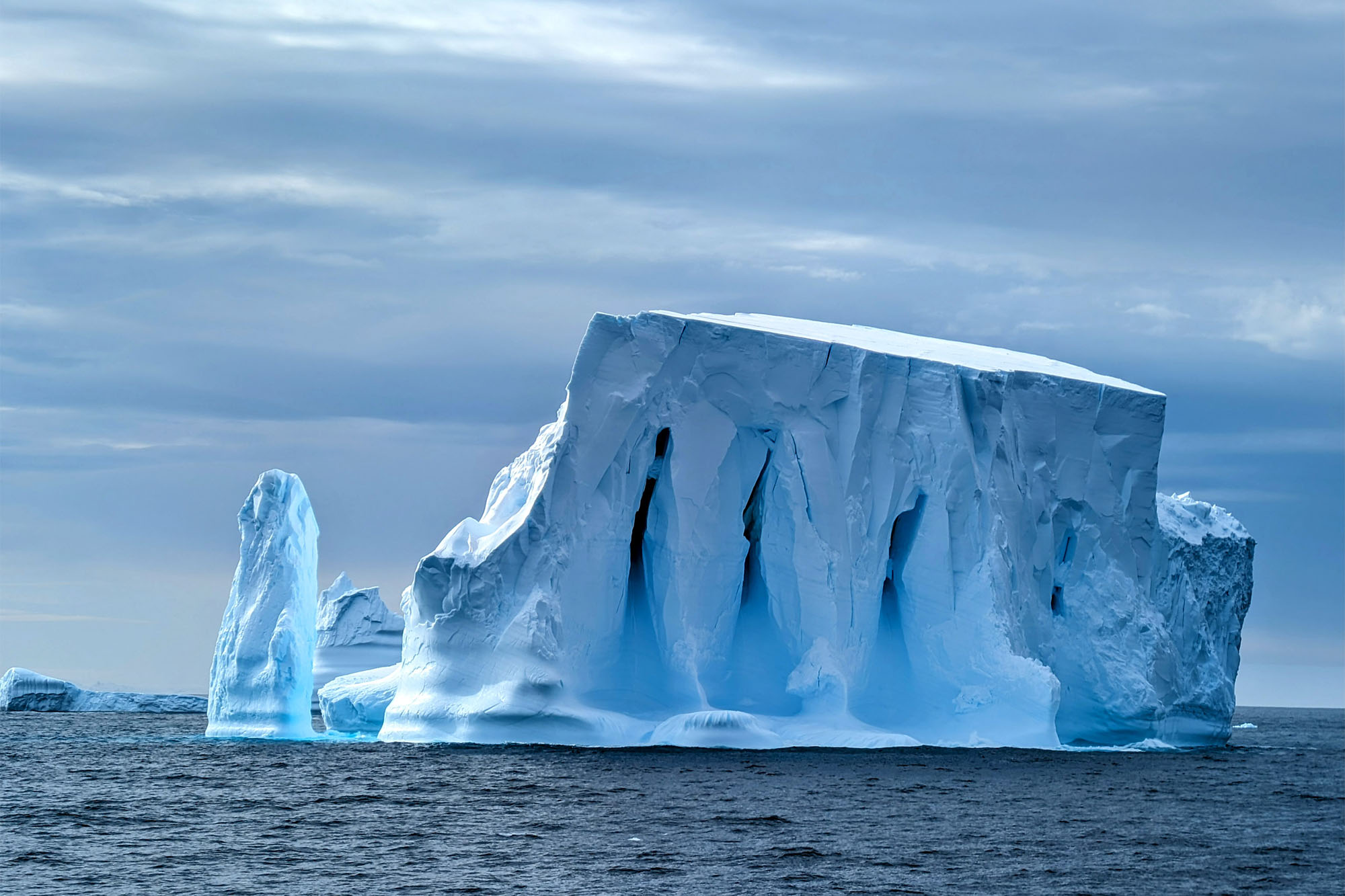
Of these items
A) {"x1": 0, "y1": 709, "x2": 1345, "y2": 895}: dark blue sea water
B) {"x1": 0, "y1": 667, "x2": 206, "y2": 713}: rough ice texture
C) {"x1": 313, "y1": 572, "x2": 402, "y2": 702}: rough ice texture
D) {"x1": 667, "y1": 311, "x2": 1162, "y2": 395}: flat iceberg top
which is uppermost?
{"x1": 667, "y1": 311, "x2": 1162, "y2": 395}: flat iceberg top

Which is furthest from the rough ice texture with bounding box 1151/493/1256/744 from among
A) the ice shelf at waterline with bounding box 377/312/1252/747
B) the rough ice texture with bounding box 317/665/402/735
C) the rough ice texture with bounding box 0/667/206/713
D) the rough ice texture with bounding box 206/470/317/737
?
the rough ice texture with bounding box 0/667/206/713

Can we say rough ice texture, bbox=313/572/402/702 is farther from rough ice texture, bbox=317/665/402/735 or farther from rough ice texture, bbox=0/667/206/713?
rough ice texture, bbox=0/667/206/713

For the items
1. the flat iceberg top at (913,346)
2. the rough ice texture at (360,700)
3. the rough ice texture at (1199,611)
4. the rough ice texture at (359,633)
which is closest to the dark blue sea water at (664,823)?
the rough ice texture at (360,700)

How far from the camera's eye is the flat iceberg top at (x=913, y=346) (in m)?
24.6

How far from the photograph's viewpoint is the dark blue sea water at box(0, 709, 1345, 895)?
516 inches

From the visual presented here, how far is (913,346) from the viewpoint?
26.9 meters

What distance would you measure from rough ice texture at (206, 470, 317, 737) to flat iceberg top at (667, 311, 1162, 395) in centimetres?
833

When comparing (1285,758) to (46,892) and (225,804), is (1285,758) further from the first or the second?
(46,892)

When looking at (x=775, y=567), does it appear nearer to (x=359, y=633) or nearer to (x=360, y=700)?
(x=360, y=700)

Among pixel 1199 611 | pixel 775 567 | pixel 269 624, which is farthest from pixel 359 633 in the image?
pixel 1199 611

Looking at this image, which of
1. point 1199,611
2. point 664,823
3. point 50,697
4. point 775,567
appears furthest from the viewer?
point 50,697

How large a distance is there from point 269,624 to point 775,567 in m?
9.17

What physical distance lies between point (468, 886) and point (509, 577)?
9783 mm

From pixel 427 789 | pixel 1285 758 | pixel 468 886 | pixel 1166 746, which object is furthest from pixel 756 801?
pixel 1285 758
